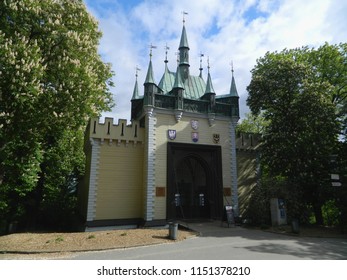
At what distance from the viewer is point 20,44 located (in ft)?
38.0

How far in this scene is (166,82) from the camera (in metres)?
25.2

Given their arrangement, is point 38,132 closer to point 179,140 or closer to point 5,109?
point 5,109

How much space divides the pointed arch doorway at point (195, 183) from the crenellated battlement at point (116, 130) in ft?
9.72

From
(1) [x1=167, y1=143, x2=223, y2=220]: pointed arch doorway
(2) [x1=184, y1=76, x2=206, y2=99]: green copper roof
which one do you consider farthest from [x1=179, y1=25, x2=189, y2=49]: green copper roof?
(1) [x1=167, y1=143, x2=223, y2=220]: pointed arch doorway

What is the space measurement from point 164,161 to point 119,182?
391cm

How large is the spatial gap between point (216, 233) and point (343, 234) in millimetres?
8291

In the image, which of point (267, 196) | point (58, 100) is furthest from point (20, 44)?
point (267, 196)

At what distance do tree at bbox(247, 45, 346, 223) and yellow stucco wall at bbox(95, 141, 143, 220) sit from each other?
11298mm

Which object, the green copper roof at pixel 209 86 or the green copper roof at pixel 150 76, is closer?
the green copper roof at pixel 150 76

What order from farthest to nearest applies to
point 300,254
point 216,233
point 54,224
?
point 54,224 → point 216,233 → point 300,254

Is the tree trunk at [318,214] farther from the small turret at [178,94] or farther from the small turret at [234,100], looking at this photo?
the small turret at [178,94]

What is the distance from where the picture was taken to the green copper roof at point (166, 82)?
969 inches

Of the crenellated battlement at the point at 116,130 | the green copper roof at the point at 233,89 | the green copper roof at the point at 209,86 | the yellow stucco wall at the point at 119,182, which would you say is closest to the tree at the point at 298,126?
the green copper roof at the point at 233,89

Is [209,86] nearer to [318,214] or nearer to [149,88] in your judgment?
[149,88]
